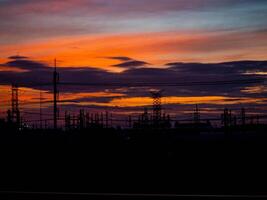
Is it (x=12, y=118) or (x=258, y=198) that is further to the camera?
(x=12, y=118)

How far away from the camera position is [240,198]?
586 cm

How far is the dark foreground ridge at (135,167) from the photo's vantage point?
14352 millimetres

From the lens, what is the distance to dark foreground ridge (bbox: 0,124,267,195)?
14.4m

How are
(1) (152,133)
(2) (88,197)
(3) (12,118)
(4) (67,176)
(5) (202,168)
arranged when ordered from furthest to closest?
(3) (12,118) → (1) (152,133) → (5) (202,168) → (4) (67,176) → (2) (88,197)

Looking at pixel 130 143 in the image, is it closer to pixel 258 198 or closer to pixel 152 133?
pixel 152 133

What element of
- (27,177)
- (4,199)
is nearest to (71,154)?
(27,177)

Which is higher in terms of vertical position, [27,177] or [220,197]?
[220,197]

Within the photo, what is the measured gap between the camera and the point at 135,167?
19453 millimetres

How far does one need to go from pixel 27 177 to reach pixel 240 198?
12.7 metres

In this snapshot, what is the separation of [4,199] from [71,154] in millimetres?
18579

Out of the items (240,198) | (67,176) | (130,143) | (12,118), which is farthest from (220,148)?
(12,118)

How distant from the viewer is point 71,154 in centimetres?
2483

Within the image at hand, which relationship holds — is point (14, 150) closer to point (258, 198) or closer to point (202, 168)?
point (202, 168)

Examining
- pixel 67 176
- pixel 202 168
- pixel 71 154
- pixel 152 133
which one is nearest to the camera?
pixel 67 176
